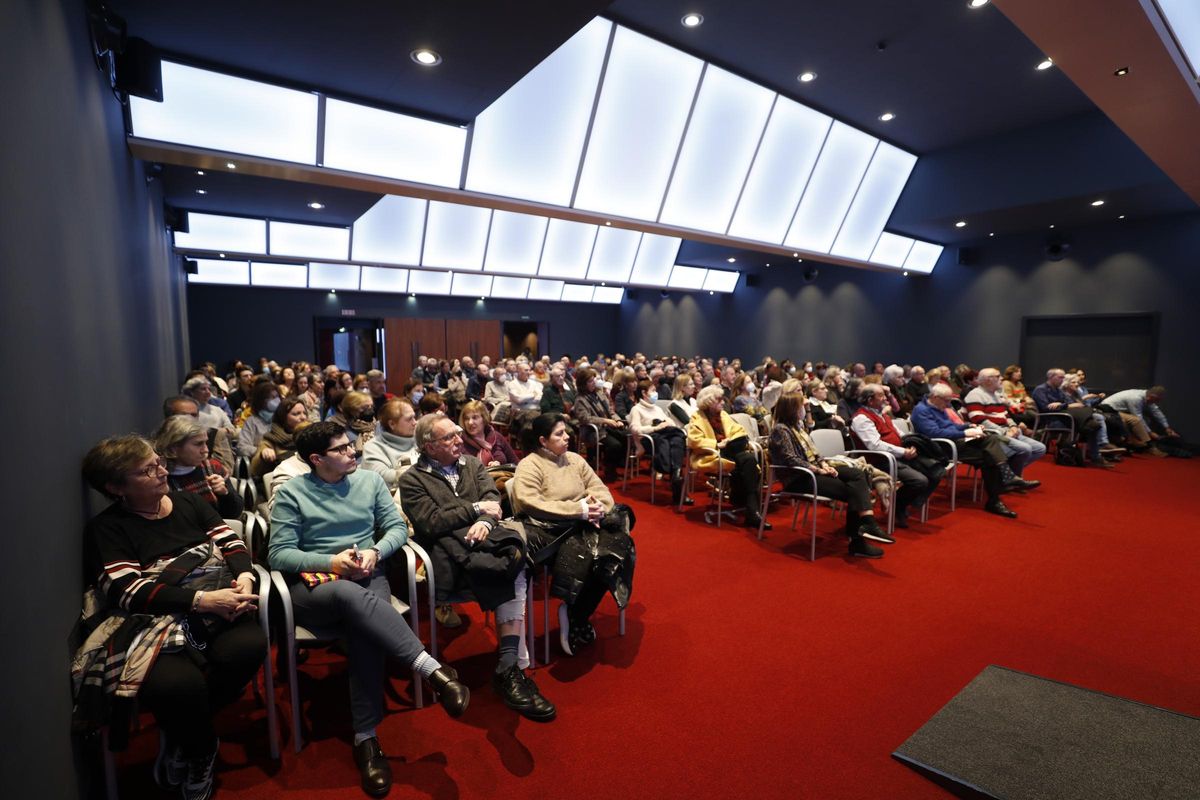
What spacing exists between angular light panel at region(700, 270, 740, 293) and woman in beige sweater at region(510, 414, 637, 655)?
14.4 m

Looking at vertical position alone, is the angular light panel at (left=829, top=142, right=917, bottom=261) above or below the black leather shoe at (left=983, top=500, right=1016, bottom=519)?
above

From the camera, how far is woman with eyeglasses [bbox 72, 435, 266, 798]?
1.81 m

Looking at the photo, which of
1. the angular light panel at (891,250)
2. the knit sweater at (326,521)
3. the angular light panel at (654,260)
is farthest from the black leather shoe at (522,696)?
the angular light panel at (654,260)

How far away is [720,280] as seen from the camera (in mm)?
16641

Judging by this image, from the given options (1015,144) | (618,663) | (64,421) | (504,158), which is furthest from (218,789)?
(1015,144)

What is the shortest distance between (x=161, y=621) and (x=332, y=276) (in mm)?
14060

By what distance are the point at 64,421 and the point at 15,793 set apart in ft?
4.00

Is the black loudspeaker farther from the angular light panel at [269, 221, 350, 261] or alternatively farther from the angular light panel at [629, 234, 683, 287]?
the angular light panel at [629, 234, 683, 287]

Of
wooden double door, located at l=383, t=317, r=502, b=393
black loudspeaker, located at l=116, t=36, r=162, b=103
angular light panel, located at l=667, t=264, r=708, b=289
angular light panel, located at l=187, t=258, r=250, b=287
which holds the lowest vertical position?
wooden double door, located at l=383, t=317, r=502, b=393

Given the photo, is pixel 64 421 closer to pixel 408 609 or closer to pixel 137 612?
pixel 137 612

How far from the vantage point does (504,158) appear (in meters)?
6.44

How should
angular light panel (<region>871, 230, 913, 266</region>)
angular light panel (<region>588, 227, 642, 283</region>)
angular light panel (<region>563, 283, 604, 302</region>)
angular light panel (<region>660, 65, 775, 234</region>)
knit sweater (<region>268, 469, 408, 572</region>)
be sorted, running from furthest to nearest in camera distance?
angular light panel (<region>563, 283, 604, 302</region>)
angular light panel (<region>588, 227, 642, 283</region>)
angular light panel (<region>871, 230, 913, 266</region>)
angular light panel (<region>660, 65, 775, 234</region>)
knit sweater (<region>268, 469, 408, 572</region>)

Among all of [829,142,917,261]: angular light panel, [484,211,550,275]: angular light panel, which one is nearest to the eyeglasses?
[829,142,917,261]: angular light panel

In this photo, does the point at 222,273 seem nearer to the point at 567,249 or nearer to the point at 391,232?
the point at 391,232
